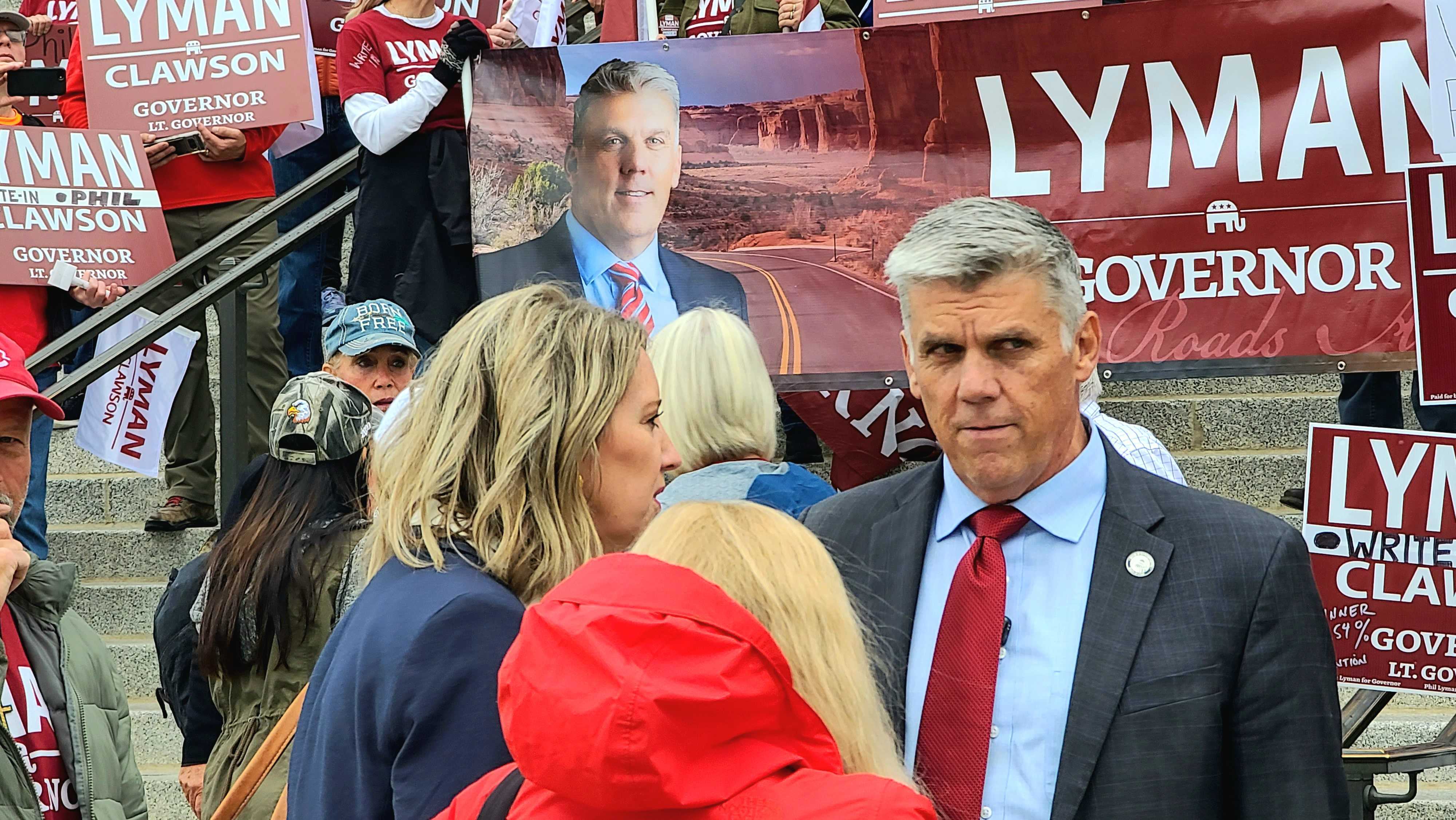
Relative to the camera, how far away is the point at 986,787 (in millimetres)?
2174

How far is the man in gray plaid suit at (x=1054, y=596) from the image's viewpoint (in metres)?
2.11

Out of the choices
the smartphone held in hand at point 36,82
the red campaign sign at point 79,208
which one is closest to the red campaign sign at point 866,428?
the red campaign sign at point 79,208

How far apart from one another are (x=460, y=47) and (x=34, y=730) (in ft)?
10.1

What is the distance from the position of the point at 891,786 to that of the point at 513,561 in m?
0.73

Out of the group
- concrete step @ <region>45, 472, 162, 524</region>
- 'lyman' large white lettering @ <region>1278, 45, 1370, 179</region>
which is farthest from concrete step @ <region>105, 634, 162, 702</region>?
'lyman' large white lettering @ <region>1278, 45, 1370, 179</region>

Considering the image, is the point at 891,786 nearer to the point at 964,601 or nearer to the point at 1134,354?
the point at 964,601

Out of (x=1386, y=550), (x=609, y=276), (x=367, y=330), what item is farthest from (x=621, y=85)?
(x=1386, y=550)

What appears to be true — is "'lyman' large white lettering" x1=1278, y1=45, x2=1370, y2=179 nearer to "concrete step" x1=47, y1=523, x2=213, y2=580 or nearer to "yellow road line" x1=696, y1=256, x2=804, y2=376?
"yellow road line" x1=696, y1=256, x2=804, y2=376

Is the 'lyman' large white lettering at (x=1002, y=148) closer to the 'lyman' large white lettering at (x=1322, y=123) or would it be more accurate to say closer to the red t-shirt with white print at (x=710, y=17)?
the 'lyman' large white lettering at (x=1322, y=123)

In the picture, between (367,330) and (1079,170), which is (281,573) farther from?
(1079,170)

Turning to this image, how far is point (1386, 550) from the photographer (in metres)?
3.89

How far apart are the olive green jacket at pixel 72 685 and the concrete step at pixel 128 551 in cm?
364

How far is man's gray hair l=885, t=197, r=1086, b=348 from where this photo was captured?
2328 millimetres

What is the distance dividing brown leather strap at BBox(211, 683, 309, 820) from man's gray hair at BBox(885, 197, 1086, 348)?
1.40m
